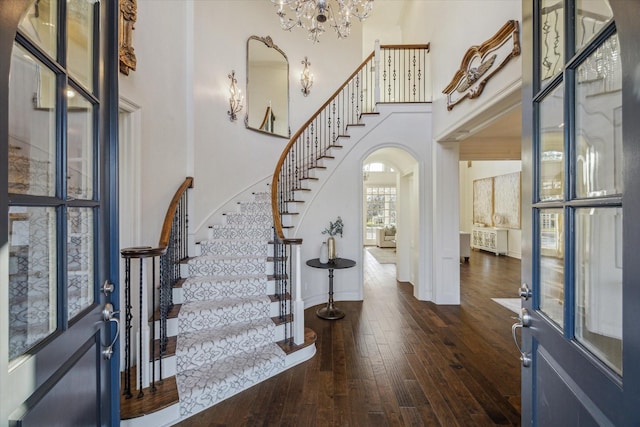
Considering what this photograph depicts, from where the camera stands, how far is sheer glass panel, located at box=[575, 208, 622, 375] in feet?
2.39

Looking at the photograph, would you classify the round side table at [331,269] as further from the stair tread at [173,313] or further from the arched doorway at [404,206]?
the stair tread at [173,313]

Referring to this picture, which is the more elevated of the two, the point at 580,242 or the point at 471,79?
the point at 471,79

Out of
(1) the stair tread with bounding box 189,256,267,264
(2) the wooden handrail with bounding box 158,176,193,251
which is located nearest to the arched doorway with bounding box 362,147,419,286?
(1) the stair tread with bounding box 189,256,267,264

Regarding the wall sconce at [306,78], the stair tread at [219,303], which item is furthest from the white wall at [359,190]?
the wall sconce at [306,78]

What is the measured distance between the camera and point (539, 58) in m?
1.13

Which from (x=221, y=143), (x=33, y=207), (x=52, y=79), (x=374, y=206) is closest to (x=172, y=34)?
(x=221, y=143)

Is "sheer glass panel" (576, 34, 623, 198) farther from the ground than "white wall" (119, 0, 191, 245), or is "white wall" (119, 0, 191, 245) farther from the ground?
"white wall" (119, 0, 191, 245)

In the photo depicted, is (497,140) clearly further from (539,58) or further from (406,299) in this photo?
(539,58)

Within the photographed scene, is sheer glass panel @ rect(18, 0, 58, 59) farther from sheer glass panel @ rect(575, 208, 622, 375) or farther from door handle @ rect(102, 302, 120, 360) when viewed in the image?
sheer glass panel @ rect(575, 208, 622, 375)

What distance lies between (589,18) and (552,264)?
79cm

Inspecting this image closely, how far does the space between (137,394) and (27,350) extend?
1.69 meters

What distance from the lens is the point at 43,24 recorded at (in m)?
0.80

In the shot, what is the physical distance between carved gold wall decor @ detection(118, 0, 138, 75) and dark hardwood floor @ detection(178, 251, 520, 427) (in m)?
2.89

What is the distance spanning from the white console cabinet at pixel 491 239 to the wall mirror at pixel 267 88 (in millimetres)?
7478
